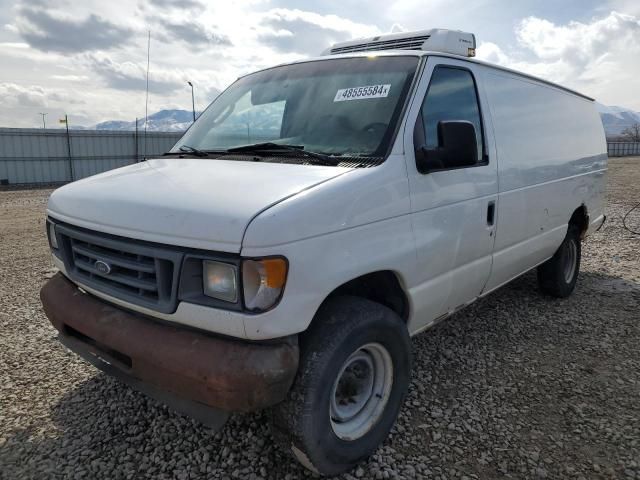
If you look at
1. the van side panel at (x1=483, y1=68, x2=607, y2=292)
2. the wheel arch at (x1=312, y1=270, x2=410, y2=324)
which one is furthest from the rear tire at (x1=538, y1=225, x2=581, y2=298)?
the wheel arch at (x1=312, y1=270, x2=410, y2=324)

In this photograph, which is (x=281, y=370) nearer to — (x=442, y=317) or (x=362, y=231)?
(x=362, y=231)

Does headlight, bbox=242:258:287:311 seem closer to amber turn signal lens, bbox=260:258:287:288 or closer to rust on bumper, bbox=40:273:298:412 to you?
amber turn signal lens, bbox=260:258:287:288

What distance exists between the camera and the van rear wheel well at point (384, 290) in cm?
270

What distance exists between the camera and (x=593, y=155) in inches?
215

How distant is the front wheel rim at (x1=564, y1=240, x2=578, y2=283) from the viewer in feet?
17.3

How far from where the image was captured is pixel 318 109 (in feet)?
9.76

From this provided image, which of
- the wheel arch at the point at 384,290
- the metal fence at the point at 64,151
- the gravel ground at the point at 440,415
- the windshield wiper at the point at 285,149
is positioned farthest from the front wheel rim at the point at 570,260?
the metal fence at the point at 64,151

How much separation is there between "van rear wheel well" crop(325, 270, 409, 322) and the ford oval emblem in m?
1.23

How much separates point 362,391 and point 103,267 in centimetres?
155

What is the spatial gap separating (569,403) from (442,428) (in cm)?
99

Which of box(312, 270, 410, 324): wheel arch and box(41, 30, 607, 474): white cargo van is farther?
box(312, 270, 410, 324): wheel arch

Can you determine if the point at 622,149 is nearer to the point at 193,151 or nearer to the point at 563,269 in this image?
the point at 563,269

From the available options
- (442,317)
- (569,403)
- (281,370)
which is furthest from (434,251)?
(569,403)

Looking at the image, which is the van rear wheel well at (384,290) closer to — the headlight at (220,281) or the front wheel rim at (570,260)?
the headlight at (220,281)
